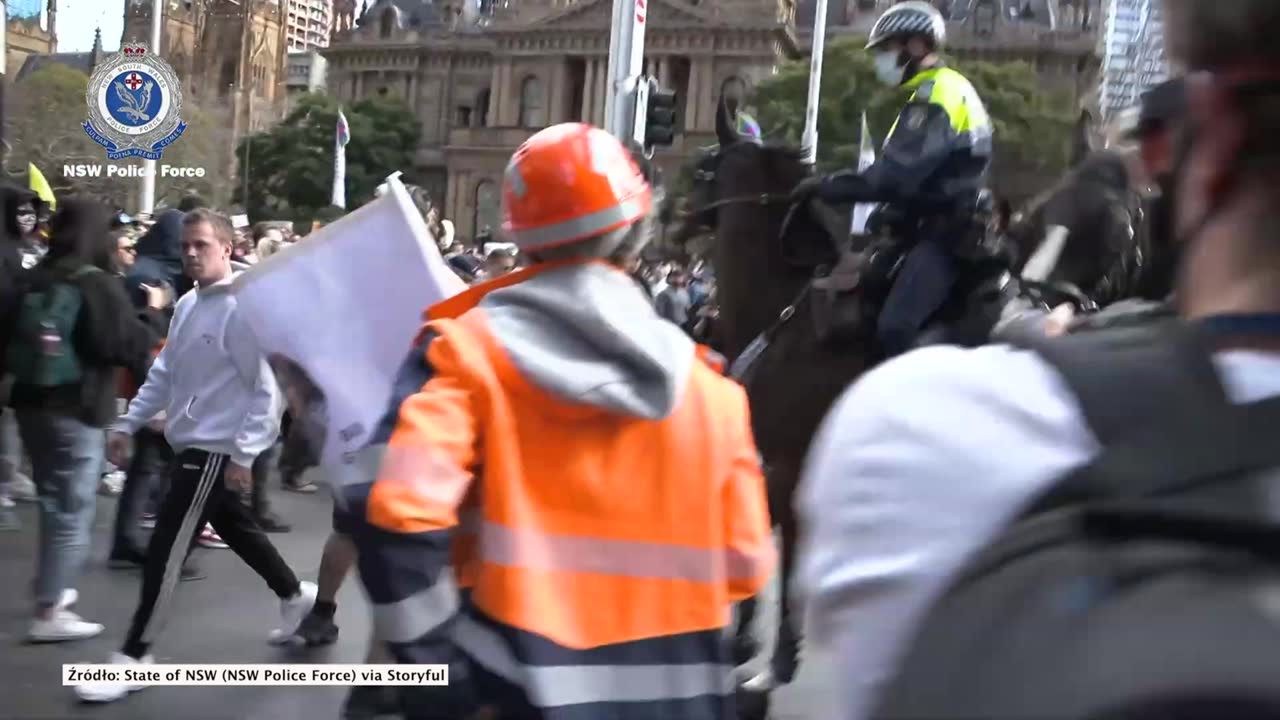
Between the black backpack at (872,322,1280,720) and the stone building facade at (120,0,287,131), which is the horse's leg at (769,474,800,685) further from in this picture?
the stone building facade at (120,0,287,131)

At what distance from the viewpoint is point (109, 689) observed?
5.38 m

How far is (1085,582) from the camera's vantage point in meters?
0.77

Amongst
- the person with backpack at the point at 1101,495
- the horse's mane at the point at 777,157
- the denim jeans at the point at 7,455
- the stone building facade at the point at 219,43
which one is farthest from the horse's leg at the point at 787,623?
the stone building facade at the point at 219,43

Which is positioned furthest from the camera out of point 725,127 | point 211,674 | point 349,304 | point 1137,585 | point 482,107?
point 482,107

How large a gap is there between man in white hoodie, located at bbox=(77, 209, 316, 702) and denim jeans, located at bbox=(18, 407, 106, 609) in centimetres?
20

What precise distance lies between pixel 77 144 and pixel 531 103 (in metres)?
43.1

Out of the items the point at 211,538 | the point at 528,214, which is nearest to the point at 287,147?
the point at 211,538

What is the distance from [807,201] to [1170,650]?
522cm

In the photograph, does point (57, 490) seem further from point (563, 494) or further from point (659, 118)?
point (659, 118)

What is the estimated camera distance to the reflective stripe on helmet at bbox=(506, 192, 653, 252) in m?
2.52

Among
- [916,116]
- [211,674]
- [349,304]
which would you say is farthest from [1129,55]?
[211,674]

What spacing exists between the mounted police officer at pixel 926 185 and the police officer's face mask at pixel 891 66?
34 cm

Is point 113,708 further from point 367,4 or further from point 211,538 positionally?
point 367,4

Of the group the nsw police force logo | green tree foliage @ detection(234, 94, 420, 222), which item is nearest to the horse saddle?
the nsw police force logo
